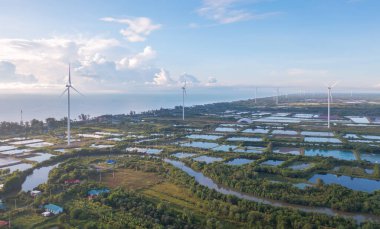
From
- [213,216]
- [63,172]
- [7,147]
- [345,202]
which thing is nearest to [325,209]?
[345,202]

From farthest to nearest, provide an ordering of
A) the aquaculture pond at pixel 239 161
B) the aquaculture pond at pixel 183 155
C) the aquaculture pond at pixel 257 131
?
the aquaculture pond at pixel 257 131 < the aquaculture pond at pixel 183 155 < the aquaculture pond at pixel 239 161

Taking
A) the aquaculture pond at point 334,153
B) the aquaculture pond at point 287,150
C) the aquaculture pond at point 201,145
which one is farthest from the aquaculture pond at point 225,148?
the aquaculture pond at point 334,153

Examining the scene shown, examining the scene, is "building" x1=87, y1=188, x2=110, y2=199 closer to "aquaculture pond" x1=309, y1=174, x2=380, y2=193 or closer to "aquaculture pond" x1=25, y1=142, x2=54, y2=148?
"aquaculture pond" x1=309, y1=174, x2=380, y2=193

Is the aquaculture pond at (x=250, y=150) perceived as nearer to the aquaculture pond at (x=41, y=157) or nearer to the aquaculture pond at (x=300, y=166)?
the aquaculture pond at (x=300, y=166)

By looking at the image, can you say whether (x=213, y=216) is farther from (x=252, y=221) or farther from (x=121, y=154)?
(x=121, y=154)

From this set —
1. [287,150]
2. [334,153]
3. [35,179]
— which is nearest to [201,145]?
[287,150]
